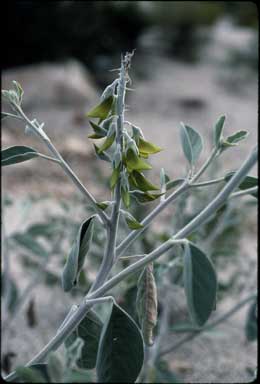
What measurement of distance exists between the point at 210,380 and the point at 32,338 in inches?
20.6

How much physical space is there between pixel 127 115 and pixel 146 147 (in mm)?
1340

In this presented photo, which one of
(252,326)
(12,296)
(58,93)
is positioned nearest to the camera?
(252,326)

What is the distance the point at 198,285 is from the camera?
0.52m

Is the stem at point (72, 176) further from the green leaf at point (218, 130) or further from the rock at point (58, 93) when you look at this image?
the rock at point (58, 93)

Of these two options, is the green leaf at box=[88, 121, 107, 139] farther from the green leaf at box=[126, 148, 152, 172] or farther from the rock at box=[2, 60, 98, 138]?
the rock at box=[2, 60, 98, 138]

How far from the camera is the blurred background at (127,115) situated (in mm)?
1377

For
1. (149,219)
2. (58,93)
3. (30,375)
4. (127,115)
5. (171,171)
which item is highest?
(58,93)

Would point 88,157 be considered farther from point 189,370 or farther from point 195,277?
point 195,277

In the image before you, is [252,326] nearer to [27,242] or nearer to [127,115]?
[27,242]

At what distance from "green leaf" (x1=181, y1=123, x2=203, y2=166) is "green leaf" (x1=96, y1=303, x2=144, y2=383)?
18 centimetres

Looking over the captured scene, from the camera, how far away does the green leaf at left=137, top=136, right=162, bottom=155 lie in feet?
1.78

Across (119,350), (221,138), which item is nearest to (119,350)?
(119,350)

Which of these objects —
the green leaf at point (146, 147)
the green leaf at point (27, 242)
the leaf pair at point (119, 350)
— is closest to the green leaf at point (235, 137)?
the green leaf at point (146, 147)

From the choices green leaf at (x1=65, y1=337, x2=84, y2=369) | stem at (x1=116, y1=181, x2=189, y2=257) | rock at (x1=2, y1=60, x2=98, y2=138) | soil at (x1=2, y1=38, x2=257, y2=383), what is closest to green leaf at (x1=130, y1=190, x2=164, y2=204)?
stem at (x1=116, y1=181, x2=189, y2=257)
